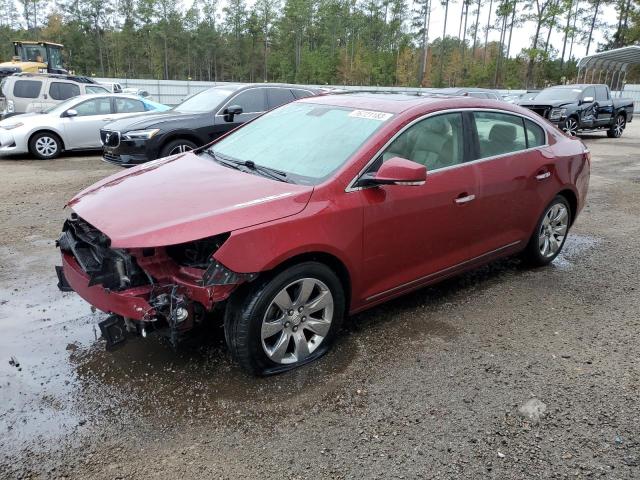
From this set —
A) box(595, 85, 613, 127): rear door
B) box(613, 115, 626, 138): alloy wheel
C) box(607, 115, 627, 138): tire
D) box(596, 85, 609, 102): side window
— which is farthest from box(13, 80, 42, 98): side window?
box(613, 115, 626, 138): alloy wheel

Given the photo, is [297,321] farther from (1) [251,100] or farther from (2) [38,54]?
(2) [38,54]

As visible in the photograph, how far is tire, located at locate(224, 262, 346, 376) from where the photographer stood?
9.72 feet

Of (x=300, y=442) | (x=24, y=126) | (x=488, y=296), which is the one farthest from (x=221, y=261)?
(x=24, y=126)

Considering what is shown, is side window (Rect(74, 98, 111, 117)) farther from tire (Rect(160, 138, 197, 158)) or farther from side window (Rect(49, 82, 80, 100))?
tire (Rect(160, 138, 197, 158))

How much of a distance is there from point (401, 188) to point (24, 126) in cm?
1034

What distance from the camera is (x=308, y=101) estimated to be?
440 centimetres

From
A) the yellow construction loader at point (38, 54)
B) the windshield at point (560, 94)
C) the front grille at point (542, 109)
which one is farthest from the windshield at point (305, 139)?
the yellow construction loader at point (38, 54)

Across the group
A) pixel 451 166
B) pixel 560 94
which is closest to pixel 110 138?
pixel 451 166

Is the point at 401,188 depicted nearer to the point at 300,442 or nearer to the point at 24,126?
the point at 300,442

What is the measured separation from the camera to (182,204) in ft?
10.00

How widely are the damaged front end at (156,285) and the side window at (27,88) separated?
44.4ft

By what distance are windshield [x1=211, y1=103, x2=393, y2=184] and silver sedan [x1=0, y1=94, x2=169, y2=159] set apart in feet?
25.4

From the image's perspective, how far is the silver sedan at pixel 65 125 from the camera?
11000 millimetres

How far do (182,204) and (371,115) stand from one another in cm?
154
